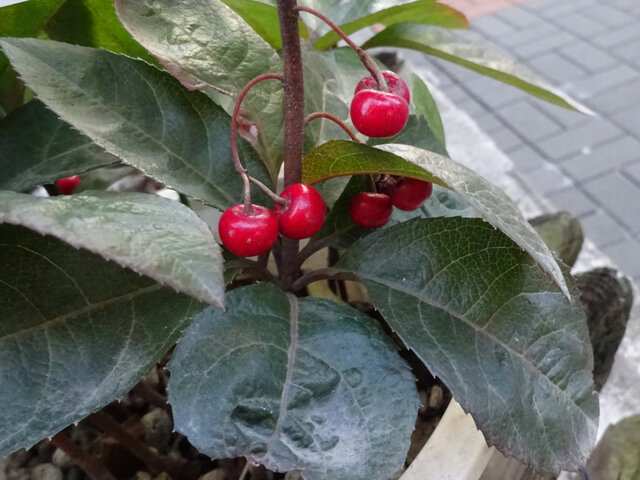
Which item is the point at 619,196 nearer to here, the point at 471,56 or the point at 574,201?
the point at 574,201

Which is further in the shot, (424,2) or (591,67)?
(591,67)

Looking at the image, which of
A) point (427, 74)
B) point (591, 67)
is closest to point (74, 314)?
point (427, 74)

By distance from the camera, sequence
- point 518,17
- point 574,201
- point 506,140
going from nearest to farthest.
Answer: point 574,201, point 506,140, point 518,17

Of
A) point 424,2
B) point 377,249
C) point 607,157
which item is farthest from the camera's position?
point 607,157

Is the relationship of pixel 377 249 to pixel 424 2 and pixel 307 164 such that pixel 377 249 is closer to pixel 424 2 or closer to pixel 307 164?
pixel 307 164

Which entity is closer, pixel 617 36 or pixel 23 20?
pixel 23 20

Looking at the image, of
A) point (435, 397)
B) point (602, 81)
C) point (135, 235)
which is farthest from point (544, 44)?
point (135, 235)

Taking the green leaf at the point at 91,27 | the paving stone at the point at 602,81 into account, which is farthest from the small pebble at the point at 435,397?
the paving stone at the point at 602,81
